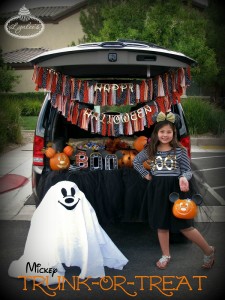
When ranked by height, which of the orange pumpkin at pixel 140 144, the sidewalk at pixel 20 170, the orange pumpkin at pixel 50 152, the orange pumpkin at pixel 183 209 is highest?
the orange pumpkin at pixel 140 144

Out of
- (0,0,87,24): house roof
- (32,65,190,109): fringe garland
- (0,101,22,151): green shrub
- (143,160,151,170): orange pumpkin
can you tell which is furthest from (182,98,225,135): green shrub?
(0,0,87,24): house roof

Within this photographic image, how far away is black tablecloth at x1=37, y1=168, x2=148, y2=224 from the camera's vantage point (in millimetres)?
4371

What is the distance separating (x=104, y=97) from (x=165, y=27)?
12507mm

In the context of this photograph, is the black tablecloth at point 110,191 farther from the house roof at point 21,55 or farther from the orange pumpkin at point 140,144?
the house roof at point 21,55

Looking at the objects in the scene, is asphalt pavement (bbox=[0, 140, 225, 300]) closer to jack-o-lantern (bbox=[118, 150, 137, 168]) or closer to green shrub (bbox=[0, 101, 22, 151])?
jack-o-lantern (bbox=[118, 150, 137, 168])

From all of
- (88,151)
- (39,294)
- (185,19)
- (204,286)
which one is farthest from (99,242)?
(185,19)

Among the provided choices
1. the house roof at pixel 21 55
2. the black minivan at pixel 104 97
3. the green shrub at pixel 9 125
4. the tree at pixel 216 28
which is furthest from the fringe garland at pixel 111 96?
the house roof at pixel 21 55

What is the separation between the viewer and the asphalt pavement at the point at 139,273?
356 centimetres

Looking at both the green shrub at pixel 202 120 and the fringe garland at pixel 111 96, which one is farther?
the green shrub at pixel 202 120

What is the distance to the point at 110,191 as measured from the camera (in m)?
4.40

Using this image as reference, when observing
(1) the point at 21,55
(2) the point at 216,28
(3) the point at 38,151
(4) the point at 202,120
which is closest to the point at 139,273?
(3) the point at 38,151

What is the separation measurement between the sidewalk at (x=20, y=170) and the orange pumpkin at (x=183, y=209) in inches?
98.2

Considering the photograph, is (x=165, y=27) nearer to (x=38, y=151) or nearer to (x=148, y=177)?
(x=38, y=151)

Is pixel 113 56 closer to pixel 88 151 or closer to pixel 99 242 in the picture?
pixel 88 151
